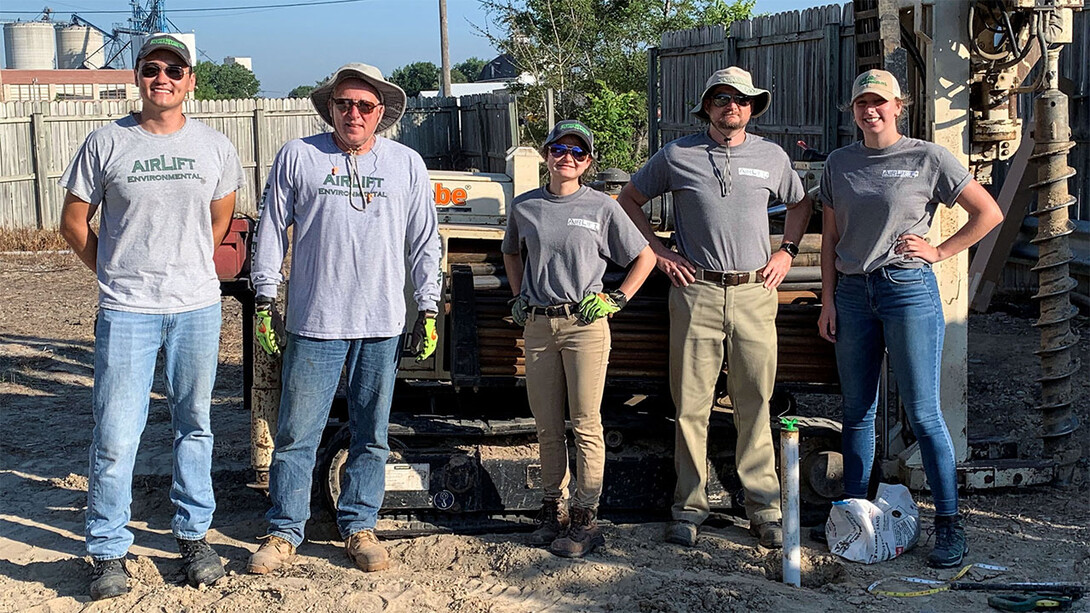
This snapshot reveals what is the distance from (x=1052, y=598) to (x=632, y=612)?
5.50 ft

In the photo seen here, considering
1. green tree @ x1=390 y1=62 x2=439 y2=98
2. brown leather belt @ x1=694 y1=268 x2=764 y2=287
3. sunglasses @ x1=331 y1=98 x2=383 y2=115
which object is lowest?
brown leather belt @ x1=694 y1=268 x2=764 y2=287

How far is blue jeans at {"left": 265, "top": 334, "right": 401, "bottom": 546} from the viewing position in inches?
204

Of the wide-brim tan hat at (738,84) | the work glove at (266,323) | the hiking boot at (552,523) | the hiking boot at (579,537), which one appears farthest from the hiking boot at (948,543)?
the work glove at (266,323)

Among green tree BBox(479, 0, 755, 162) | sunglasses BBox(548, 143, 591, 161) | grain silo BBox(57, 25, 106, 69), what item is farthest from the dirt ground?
grain silo BBox(57, 25, 106, 69)

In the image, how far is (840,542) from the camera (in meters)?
5.46

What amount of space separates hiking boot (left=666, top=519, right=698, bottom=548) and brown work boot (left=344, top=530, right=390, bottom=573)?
1.31 metres

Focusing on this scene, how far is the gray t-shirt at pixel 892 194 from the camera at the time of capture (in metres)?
5.23

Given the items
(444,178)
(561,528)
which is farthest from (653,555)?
(444,178)

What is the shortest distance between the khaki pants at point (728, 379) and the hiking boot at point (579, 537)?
0.45 meters

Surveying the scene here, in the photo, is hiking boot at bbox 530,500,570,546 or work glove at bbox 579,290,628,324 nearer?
work glove at bbox 579,290,628,324

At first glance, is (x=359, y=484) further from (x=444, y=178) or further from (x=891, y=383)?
(x=891, y=383)

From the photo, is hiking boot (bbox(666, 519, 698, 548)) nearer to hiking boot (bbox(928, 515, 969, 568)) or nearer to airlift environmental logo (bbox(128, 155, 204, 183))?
hiking boot (bbox(928, 515, 969, 568))

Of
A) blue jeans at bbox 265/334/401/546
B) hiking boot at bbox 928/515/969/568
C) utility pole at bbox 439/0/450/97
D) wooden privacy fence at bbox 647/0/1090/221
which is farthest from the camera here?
utility pole at bbox 439/0/450/97

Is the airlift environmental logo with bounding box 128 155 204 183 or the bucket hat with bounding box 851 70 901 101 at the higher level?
the bucket hat with bounding box 851 70 901 101
